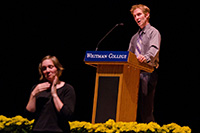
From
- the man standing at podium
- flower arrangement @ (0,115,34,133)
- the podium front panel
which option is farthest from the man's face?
flower arrangement @ (0,115,34,133)

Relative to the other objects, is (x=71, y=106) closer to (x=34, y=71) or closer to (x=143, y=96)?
(x=143, y=96)

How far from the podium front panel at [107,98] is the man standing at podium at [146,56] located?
0.45 metres

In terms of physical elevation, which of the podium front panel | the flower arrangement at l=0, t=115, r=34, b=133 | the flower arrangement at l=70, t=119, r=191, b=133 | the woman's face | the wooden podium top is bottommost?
the flower arrangement at l=0, t=115, r=34, b=133

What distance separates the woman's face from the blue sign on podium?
1.34 ft

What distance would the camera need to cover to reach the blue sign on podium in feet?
9.74

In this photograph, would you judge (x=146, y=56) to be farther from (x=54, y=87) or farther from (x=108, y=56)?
(x=54, y=87)

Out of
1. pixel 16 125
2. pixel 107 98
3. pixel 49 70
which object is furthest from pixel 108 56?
pixel 16 125

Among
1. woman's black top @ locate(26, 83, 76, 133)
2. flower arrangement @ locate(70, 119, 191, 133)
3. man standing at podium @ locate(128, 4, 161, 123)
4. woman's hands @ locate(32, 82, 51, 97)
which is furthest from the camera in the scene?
man standing at podium @ locate(128, 4, 161, 123)

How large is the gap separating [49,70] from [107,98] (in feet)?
2.08

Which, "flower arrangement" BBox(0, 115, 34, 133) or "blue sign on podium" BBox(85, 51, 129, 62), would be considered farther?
"flower arrangement" BBox(0, 115, 34, 133)

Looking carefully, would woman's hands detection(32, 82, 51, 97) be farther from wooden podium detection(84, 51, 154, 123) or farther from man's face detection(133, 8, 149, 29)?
man's face detection(133, 8, 149, 29)

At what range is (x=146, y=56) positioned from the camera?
323 centimetres

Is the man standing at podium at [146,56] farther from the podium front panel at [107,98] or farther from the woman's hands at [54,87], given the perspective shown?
the woman's hands at [54,87]

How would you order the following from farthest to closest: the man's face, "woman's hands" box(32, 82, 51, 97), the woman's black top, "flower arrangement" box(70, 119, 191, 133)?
Result: 1. the man's face
2. "flower arrangement" box(70, 119, 191, 133)
3. "woman's hands" box(32, 82, 51, 97)
4. the woman's black top
